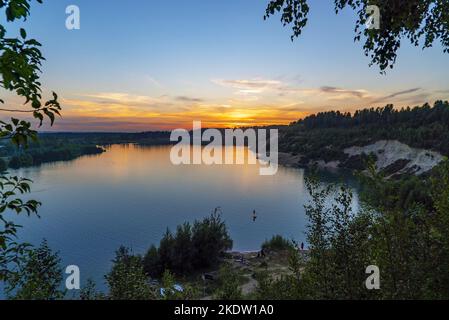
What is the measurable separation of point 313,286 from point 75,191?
241 ft

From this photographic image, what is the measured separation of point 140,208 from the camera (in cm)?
5997

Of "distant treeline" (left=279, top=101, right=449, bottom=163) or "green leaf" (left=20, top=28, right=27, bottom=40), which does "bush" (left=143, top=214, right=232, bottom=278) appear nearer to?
"green leaf" (left=20, top=28, right=27, bottom=40)

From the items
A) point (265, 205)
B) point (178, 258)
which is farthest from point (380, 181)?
point (265, 205)

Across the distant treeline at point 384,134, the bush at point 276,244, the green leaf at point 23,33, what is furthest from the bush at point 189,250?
the distant treeline at point 384,134

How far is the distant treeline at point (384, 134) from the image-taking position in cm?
9869

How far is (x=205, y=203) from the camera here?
65188 mm

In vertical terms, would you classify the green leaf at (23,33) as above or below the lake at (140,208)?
above

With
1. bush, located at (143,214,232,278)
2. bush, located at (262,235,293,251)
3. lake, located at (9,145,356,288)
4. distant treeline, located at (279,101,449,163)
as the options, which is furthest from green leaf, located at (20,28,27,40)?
distant treeline, located at (279,101,449,163)

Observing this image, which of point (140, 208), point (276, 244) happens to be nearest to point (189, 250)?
point (276, 244)

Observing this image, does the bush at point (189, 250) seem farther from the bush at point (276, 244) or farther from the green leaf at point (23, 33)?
the green leaf at point (23, 33)

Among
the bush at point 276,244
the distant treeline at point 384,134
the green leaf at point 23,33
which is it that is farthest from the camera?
the distant treeline at point 384,134

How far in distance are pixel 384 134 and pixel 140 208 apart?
97290mm

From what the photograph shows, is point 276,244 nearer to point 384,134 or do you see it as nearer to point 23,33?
point 23,33

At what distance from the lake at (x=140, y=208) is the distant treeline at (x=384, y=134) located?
37361 mm
